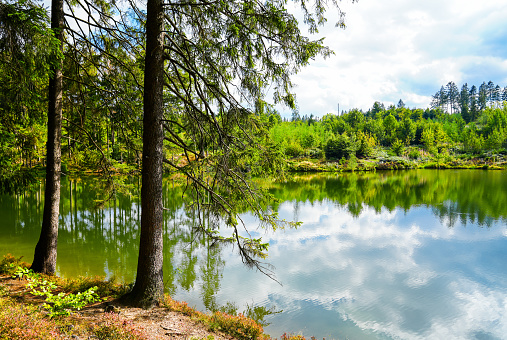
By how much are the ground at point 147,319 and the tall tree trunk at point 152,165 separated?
0.28 m

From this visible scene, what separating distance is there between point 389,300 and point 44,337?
26.5 ft

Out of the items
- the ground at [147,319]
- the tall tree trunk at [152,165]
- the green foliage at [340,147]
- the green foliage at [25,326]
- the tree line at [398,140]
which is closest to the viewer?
the green foliage at [25,326]

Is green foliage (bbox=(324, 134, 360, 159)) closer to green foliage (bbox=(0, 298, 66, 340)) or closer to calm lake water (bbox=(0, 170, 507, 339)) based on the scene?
calm lake water (bbox=(0, 170, 507, 339))

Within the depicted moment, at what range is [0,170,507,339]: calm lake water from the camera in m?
7.18

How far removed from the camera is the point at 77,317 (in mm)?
4336

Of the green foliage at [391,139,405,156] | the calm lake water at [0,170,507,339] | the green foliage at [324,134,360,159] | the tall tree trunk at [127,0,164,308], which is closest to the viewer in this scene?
the tall tree trunk at [127,0,164,308]

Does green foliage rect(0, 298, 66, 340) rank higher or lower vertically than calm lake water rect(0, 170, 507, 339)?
higher

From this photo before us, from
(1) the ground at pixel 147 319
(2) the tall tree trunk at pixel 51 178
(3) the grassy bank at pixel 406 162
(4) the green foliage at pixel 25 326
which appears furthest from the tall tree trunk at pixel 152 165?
(3) the grassy bank at pixel 406 162

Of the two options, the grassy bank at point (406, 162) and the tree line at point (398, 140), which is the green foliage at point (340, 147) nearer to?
the tree line at point (398, 140)

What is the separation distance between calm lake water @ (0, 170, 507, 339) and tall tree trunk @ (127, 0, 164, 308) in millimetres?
830

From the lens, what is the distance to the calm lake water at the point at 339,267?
7176mm

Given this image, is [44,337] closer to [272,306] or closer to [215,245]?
[215,245]

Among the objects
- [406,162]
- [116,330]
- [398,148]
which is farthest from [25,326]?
[398,148]

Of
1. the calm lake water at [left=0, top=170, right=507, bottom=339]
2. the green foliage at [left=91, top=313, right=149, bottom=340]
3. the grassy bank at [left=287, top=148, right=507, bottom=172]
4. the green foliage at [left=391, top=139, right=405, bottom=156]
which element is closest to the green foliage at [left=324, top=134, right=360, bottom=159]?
the grassy bank at [left=287, top=148, right=507, bottom=172]
